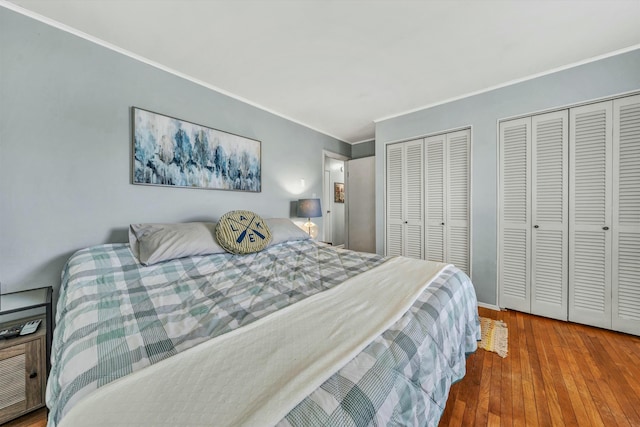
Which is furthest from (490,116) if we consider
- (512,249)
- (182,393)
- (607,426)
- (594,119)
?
(182,393)

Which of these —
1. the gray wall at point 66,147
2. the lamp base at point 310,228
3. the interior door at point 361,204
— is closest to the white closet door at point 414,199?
the interior door at point 361,204

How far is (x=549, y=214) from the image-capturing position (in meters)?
2.39

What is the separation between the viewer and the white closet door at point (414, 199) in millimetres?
3213

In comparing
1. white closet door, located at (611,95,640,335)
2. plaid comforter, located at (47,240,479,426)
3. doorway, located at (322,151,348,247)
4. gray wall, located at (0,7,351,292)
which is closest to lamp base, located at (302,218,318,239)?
doorway, located at (322,151,348,247)

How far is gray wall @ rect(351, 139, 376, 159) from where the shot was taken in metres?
4.49

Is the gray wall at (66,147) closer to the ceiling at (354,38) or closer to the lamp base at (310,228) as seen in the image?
the ceiling at (354,38)

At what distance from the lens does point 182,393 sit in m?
0.58

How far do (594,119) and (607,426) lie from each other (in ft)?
7.87

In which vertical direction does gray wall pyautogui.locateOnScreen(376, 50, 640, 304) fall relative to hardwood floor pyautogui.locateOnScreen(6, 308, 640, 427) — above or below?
above

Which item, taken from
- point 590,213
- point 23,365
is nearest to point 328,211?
point 590,213

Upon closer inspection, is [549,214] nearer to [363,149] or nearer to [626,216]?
[626,216]

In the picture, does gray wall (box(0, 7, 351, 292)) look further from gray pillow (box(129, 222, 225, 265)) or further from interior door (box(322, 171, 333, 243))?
interior door (box(322, 171, 333, 243))

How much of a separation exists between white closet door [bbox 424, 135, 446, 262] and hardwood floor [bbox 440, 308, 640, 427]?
3.99 ft

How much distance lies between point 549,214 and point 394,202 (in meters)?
1.64
